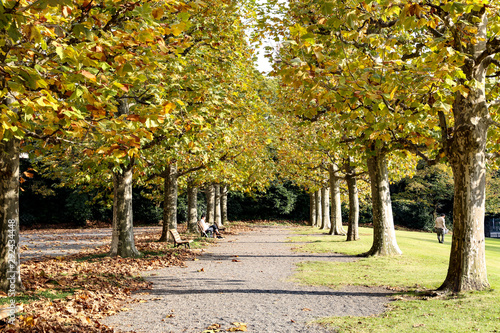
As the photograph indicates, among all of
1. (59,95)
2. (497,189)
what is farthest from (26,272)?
(497,189)

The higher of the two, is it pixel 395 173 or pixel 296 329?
pixel 395 173

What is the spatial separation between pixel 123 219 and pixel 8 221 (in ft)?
18.0

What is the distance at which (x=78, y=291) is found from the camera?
24.9 feet

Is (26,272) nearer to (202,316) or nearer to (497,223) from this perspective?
(202,316)

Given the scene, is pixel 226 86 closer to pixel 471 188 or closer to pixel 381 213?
pixel 381 213

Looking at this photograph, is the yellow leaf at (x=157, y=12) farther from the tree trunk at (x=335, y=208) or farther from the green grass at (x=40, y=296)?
the tree trunk at (x=335, y=208)

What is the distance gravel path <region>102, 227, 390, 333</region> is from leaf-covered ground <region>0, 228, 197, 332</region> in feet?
1.33

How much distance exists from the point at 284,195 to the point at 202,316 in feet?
116

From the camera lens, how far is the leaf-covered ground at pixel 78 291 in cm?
554

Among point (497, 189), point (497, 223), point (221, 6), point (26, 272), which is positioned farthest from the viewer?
point (497, 223)

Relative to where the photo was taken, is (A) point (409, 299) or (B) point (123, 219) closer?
(A) point (409, 299)

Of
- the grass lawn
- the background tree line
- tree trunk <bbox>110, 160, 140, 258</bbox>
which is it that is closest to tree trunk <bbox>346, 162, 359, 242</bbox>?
the grass lawn

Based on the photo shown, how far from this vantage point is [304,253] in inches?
597
